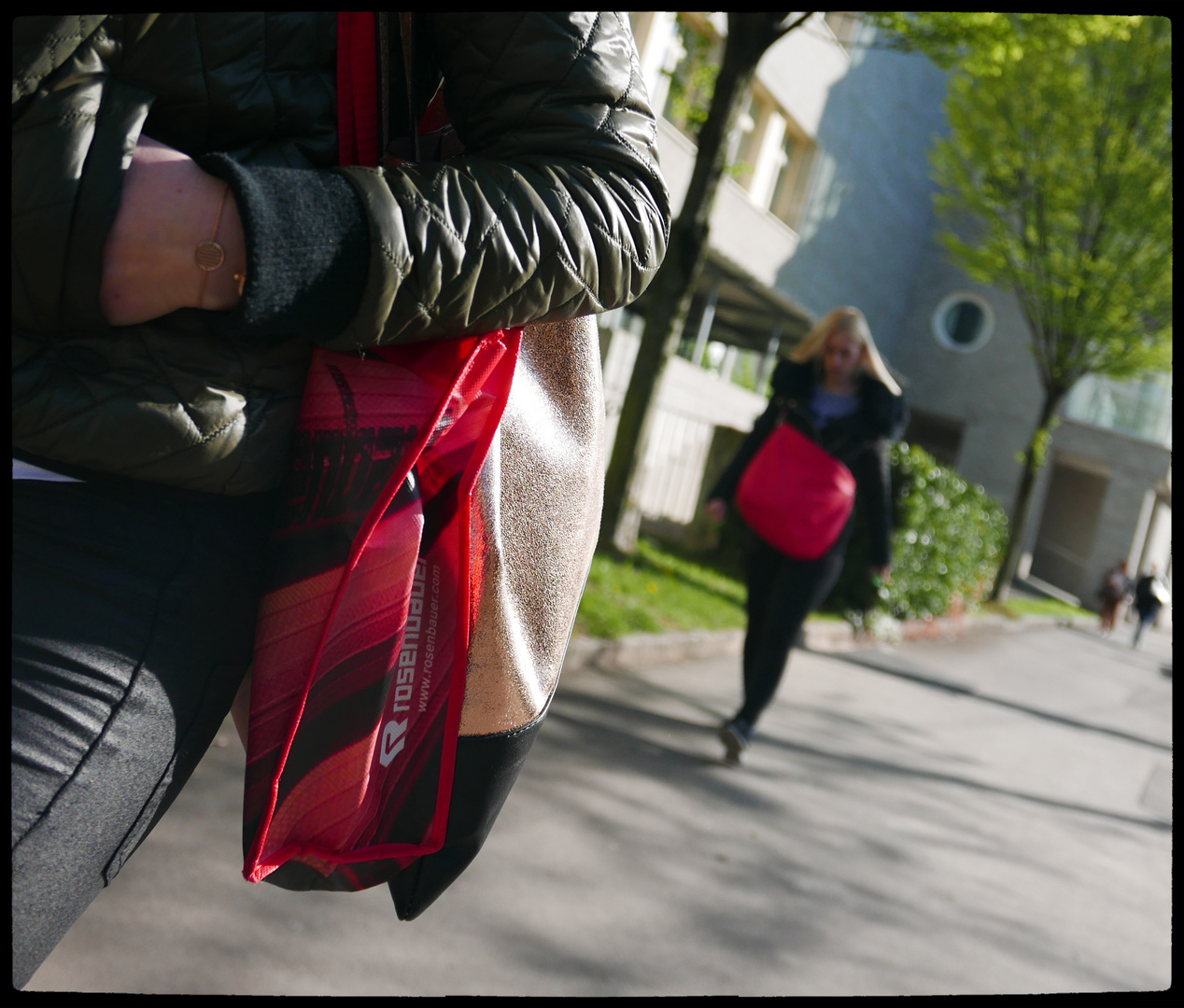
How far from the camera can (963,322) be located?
2784 cm

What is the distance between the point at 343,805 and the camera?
1.19m

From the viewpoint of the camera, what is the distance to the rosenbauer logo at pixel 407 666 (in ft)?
3.99

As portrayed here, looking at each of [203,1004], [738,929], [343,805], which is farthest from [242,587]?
[738,929]

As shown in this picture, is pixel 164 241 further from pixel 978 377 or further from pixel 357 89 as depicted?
pixel 978 377

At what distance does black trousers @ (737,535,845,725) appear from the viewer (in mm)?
4980

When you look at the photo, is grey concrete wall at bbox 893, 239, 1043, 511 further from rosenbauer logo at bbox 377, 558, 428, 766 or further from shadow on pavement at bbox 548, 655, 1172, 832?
rosenbauer logo at bbox 377, 558, 428, 766

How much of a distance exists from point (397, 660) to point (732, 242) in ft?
57.6

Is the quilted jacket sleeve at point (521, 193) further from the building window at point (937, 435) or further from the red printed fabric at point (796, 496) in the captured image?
the building window at point (937, 435)

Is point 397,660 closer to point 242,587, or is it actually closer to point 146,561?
point 242,587

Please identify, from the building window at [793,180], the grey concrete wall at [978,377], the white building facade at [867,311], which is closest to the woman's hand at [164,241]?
the white building facade at [867,311]

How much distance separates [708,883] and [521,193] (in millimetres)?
2985

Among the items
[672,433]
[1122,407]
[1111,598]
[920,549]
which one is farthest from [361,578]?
[1122,407]

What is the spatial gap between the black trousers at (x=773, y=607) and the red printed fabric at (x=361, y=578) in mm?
3883

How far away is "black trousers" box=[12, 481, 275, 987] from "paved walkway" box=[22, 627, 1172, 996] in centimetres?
143
